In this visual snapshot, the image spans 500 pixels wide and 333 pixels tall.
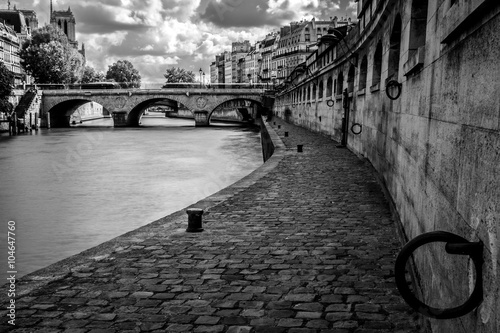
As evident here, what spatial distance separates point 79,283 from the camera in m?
5.00

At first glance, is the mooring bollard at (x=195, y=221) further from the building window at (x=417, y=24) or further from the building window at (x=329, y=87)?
the building window at (x=329, y=87)

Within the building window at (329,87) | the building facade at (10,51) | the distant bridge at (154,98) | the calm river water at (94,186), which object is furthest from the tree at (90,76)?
the building window at (329,87)

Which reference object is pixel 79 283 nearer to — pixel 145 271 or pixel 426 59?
pixel 145 271

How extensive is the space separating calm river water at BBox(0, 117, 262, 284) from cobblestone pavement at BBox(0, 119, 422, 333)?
4.09 metres

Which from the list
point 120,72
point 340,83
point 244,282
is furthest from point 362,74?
point 120,72

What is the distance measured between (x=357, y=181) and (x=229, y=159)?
1737cm

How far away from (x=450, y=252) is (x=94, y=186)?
18.0 metres

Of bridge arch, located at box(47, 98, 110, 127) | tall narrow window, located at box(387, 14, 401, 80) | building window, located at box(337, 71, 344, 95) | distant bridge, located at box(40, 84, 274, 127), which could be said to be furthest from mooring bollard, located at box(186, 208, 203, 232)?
bridge arch, located at box(47, 98, 110, 127)

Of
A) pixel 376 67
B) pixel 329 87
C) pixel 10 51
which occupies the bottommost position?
pixel 329 87

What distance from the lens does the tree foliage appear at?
140125mm

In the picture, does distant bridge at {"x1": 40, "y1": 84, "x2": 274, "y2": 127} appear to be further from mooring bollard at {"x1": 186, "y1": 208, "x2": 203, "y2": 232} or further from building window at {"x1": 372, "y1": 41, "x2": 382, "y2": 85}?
mooring bollard at {"x1": 186, "y1": 208, "x2": 203, "y2": 232}

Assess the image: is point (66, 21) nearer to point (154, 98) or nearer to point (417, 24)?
point (154, 98)

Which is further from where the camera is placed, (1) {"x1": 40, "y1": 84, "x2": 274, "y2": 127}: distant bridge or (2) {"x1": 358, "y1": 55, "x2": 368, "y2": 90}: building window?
(1) {"x1": 40, "y1": 84, "x2": 274, "y2": 127}: distant bridge

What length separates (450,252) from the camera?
8.30ft
